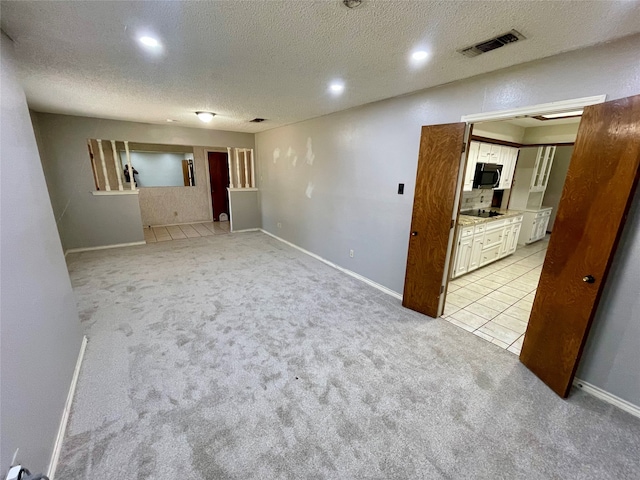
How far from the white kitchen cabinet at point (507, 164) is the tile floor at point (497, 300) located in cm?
142

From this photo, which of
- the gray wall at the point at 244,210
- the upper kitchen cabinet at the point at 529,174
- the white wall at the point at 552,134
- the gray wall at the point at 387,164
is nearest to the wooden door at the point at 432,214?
the gray wall at the point at 387,164

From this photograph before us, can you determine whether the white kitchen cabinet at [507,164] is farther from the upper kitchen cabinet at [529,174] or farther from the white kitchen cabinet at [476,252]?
the white kitchen cabinet at [476,252]

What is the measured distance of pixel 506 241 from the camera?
471 centimetres

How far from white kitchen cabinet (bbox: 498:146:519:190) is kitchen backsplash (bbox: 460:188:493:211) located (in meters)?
0.29

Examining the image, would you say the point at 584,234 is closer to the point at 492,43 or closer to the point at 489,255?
the point at 492,43

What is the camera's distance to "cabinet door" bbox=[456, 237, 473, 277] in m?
3.77

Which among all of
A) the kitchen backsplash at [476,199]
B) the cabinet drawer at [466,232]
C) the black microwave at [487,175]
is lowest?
the cabinet drawer at [466,232]

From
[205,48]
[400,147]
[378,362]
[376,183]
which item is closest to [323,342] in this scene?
[378,362]

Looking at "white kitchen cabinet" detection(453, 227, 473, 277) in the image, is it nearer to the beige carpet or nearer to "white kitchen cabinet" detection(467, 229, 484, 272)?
"white kitchen cabinet" detection(467, 229, 484, 272)

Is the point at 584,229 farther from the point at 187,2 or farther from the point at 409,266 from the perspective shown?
the point at 187,2

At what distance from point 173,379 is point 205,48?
2.44m

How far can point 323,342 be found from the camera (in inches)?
98.0

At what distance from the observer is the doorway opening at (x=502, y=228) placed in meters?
3.03

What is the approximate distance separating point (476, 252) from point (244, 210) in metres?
5.10
